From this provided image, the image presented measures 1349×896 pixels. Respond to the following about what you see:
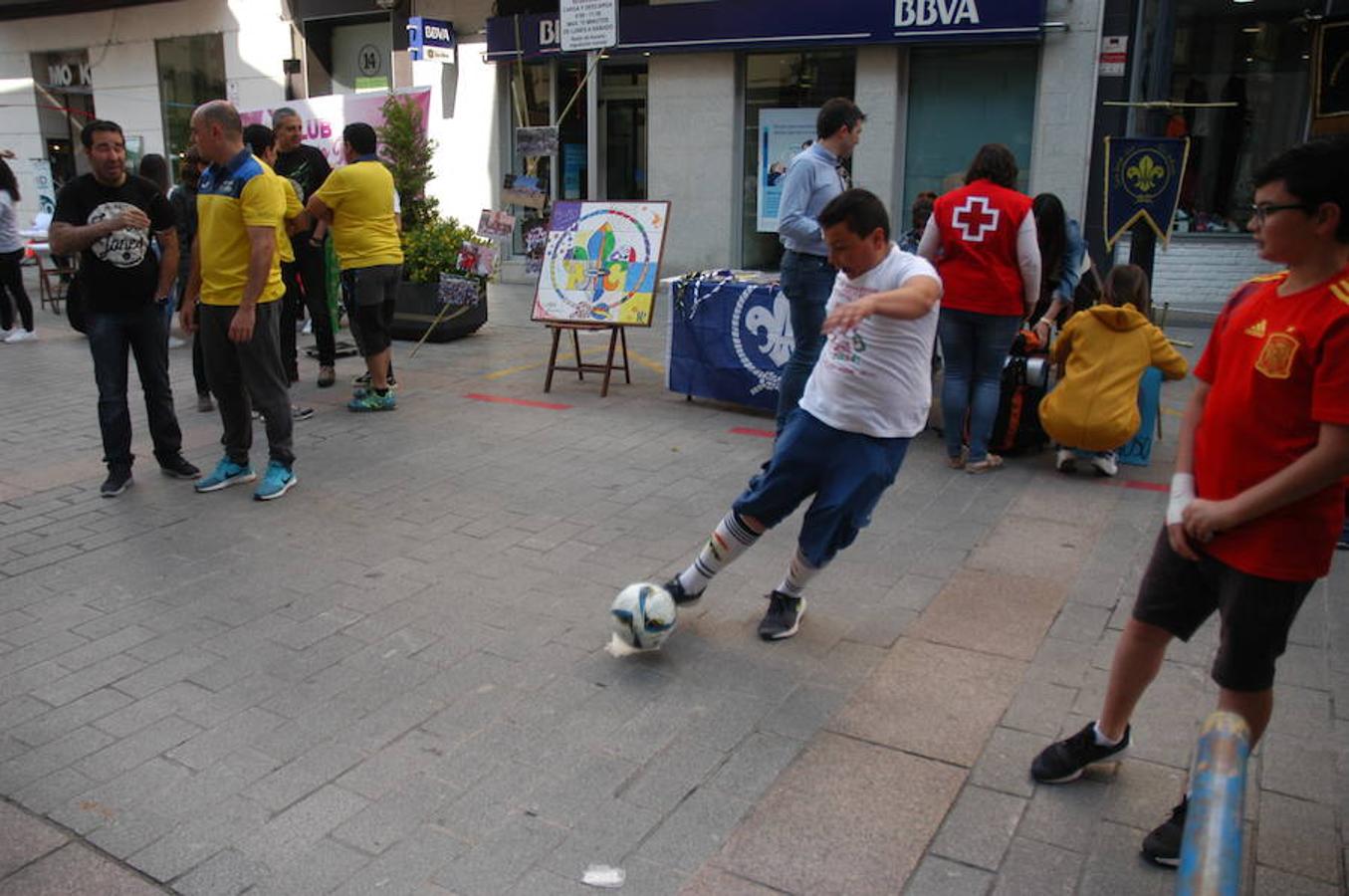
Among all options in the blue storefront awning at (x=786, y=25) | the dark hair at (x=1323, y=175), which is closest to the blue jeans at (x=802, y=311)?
the dark hair at (x=1323, y=175)

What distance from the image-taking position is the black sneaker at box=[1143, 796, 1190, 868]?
2.78 m

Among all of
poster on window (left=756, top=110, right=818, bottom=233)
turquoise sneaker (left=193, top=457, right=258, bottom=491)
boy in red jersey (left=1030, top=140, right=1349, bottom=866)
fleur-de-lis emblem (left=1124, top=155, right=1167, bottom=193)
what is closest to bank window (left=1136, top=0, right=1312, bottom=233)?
fleur-de-lis emblem (left=1124, top=155, right=1167, bottom=193)

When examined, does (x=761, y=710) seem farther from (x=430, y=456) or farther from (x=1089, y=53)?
(x=1089, y=53)

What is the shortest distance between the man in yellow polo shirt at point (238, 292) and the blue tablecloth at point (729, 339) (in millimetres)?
2849

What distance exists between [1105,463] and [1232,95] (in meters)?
7.68

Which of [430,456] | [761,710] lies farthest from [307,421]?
[761,710]

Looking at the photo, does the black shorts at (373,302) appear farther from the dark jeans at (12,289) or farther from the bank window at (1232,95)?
the bank window at (1232,95)

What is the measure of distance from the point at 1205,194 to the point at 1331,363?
11.2m

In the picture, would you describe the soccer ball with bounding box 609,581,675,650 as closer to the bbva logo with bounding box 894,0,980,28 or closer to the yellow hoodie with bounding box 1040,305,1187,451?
the yellow hoodie with bounding box 1040,305,1187,451

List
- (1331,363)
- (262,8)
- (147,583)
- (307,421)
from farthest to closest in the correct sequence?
(262,8), (307,421), (147,583), (1331,363)

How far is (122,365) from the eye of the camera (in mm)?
5965

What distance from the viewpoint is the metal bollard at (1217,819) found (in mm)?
1312

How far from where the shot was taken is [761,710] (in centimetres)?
360

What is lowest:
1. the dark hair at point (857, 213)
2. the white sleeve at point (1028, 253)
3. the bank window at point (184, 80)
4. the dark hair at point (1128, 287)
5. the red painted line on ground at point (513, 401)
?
the red painted line on ground at point (513, 401)
